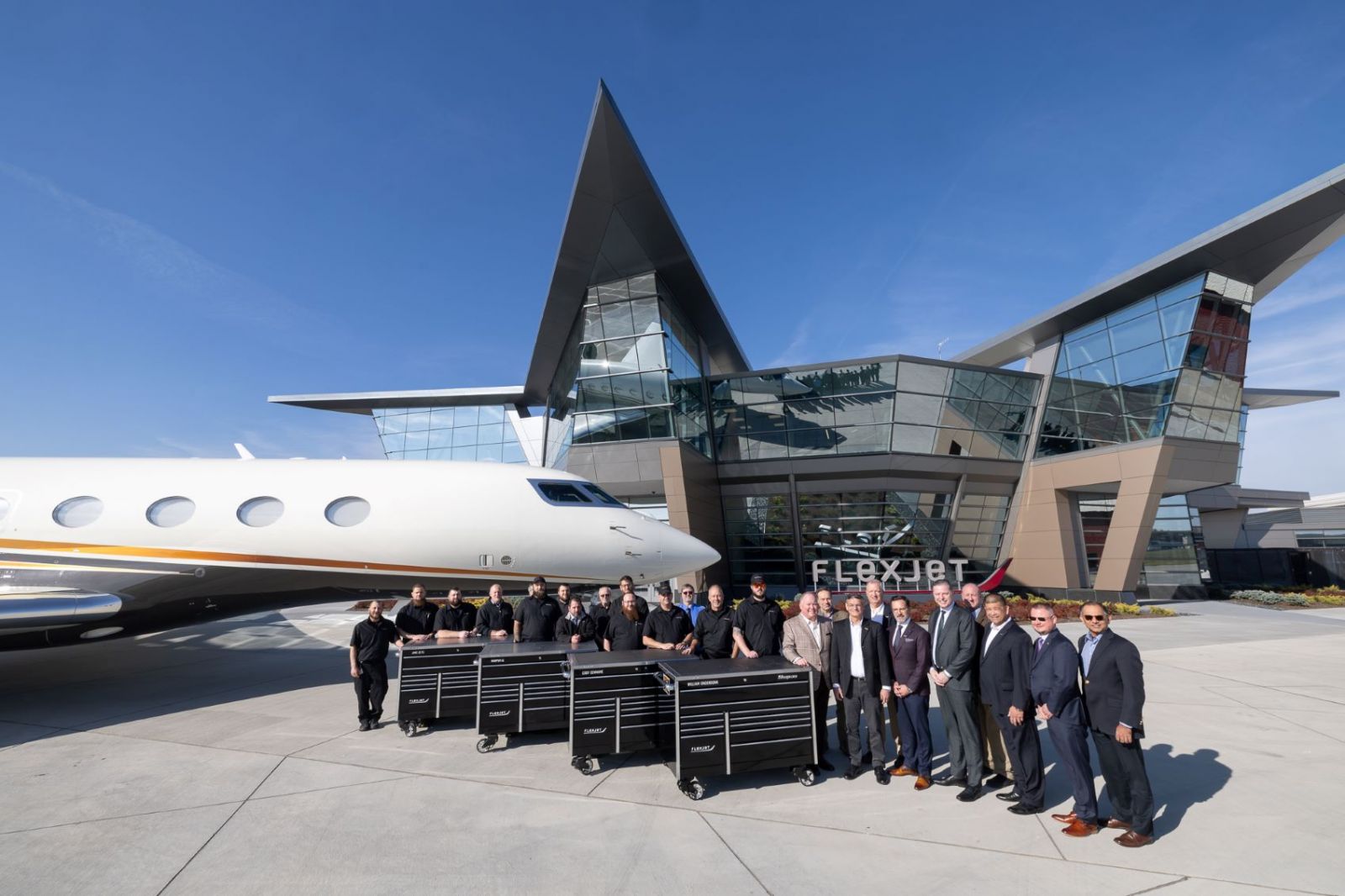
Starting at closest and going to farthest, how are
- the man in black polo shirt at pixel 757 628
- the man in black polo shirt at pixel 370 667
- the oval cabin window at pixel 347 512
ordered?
the man in black polo shirt at pixel 757 628 → the man in black polo shirt at pixel 370 667 → the oval cabin window at pixel 347 512

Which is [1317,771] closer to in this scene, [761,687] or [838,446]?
[761,687]

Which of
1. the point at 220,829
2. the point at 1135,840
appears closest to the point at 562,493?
the point at 220,829

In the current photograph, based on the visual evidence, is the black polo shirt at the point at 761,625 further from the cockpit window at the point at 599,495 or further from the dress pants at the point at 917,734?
the cockpit window at the point at 599,495

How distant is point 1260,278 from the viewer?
2533 cm

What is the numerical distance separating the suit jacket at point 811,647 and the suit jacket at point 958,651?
3.79 feet

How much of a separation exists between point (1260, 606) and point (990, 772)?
29.1 meters

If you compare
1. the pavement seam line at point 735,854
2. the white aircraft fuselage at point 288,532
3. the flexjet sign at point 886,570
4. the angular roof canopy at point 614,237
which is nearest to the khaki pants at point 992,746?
the pavement seam line at point 735,854

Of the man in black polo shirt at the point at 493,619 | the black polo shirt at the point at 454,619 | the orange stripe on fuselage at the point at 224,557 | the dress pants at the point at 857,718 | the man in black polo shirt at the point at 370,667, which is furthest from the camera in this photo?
the orange stripe on fuselage at the point at 224,557

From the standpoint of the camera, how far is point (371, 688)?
8.57 metres

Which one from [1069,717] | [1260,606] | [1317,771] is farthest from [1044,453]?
[1069,717]

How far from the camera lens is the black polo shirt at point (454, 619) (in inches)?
374

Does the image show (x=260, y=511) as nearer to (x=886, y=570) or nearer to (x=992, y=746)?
(x=992, y=746)

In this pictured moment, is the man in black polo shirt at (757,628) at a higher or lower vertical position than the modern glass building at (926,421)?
lower

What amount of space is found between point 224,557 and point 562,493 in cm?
580
